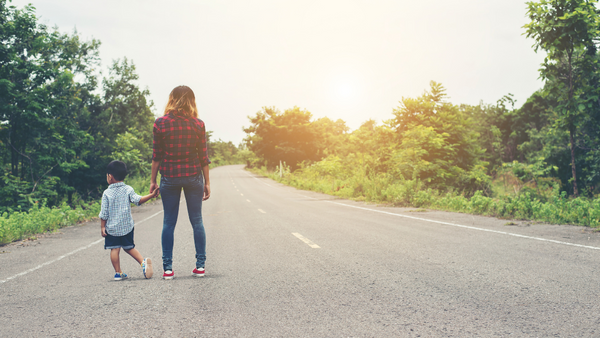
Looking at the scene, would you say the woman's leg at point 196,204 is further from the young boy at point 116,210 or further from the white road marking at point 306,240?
the white road marking at point 306,240

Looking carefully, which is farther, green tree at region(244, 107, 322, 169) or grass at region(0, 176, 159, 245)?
green tree at region(244, 107, 322, 169)

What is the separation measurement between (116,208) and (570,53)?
13084 mm

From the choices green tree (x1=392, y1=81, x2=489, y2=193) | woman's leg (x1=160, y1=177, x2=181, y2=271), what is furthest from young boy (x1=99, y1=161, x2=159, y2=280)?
green tree (x1=392, y1=81, x2=489, y2=193)

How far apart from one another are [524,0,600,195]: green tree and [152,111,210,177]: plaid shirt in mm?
11503

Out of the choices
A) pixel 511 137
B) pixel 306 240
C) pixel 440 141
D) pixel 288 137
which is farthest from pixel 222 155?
pixel 306 240

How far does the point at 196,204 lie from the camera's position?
429 centimetres

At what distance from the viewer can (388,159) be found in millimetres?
22391

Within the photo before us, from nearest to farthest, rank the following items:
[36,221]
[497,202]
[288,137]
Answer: [36,221] → [497,202] → [288,137]

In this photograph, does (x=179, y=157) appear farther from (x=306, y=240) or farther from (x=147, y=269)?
(x=306, y=240)

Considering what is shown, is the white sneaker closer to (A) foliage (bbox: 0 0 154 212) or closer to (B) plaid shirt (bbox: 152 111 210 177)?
(B) plaid shirt (bbox: 152 111 210 177)

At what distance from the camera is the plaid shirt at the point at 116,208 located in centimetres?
418

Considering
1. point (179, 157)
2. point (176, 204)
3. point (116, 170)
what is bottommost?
point (176, 204)

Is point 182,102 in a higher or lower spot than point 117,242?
higher

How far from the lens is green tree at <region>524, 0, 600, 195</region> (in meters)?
10.8
